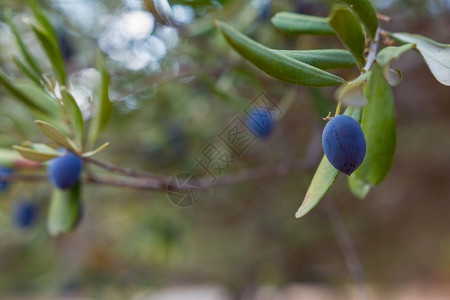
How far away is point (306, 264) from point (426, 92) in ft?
5.25

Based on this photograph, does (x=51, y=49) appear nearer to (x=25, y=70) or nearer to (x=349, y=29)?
(x=25, y=70)

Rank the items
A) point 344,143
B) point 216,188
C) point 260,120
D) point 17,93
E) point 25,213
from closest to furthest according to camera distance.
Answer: point 344,143
point 17,93
point 260,120
point 25,213
point 216,188

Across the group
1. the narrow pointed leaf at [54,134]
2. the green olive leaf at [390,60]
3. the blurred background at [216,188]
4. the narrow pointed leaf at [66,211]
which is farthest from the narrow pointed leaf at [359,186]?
the narrow pointed leaf at [66,211]

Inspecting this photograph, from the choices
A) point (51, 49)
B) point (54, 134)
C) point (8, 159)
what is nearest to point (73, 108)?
point (54, 134)

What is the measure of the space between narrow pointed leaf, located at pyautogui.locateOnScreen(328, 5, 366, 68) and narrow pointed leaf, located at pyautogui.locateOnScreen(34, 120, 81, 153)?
1.32 ft

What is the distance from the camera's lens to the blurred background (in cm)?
135

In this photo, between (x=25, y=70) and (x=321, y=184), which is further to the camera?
(x=25, y=70)

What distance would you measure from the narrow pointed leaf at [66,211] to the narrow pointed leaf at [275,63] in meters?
0.59

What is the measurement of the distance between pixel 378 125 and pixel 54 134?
1.51 ft

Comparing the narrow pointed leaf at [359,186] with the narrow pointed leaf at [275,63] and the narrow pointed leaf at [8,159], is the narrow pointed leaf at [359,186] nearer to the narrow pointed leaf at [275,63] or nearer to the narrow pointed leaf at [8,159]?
the narrow pointed leaf at [275,63]

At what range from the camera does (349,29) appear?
1.53ft

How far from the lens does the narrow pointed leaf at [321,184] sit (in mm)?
473

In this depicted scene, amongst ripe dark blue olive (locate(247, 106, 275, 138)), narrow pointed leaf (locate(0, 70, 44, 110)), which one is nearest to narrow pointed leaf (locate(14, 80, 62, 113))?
narrow pointed leaf (locate(0, 70, 44, 110))

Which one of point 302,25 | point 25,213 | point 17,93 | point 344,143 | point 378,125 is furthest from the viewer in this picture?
point 25,213
